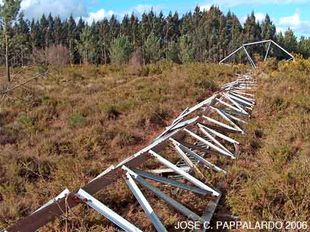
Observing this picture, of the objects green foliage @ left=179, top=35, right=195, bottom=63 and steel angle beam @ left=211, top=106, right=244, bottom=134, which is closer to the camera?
steel angle beam @ left=211, top=106, right=244, bottom=134

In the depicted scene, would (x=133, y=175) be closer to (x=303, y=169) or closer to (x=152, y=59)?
(x=303, y=169)

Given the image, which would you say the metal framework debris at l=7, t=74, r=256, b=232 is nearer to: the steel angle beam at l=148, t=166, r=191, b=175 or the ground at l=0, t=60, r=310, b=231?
the steel angle beam at l=148, t=166, r=191, b=175

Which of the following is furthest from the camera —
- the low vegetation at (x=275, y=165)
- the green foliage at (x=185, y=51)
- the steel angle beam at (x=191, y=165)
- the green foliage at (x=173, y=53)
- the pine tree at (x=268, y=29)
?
the pine tree at (x=268, y=29)

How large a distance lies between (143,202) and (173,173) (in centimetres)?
180

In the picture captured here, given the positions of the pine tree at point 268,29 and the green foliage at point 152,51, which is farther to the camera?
the pine tree at point 268,29

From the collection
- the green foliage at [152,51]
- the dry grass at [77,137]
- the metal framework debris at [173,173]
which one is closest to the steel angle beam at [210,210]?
the metal framework debris at [173,173]

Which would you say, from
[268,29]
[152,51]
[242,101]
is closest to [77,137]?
[242,101]

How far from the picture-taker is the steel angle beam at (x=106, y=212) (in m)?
4.02

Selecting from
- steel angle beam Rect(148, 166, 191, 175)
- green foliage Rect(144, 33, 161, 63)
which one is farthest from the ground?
green foliage Rect(144, 33, 161, 63)

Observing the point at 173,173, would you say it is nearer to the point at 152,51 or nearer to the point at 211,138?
the point at 211,138

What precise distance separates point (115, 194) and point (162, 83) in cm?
1122

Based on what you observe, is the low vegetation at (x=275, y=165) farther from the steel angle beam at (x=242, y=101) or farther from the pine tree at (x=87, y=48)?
the pine tree at (x=87, y=48)

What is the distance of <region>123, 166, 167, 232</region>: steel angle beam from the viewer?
4.23 metres

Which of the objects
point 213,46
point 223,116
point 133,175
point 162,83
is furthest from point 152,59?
point 133,175
